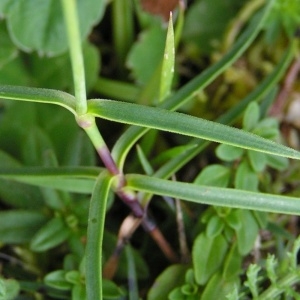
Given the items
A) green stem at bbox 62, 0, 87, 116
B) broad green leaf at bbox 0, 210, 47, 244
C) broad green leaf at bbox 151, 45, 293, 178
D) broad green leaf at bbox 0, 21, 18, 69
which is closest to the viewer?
green stem at bbox 62, 0, 87, 116

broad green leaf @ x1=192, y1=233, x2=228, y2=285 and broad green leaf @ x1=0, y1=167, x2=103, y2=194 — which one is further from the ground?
broad green leaf @ x1=0, y1=167, x2=103, y2=194

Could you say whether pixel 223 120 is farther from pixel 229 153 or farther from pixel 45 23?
pixel 45 23

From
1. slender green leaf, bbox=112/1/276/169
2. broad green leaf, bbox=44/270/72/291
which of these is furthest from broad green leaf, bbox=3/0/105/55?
broad green leaf, bbox=44/270/72/291

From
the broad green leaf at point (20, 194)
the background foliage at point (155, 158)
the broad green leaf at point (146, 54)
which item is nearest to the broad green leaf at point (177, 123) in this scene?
the background foliage at point (155, 158)

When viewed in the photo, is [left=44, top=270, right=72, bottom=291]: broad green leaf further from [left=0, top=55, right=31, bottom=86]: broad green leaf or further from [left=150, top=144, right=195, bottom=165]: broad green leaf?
[left=0, top=55, right=31, bottom=86]: broad green leaf

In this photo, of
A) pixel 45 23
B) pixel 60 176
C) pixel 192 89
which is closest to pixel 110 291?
pixel 60 176

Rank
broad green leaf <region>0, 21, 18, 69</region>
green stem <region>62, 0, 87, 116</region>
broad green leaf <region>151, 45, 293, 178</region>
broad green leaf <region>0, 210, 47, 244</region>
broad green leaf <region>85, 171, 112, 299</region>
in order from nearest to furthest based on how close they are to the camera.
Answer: green stem <region>62, 0, 87, 116</region>, broad green leaf <region>85, 171, 112, 299</region>, broad green leaf <region>151, 45, 293, 178</region>, broad green leaf <region>0, 210, 47, 244</region>, broad green leaf <region>0, 21, 18, 69</region>

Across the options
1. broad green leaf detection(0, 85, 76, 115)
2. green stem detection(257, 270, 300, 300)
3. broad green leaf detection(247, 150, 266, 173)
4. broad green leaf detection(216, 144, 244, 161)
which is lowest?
green stem detection(257, 270, 300, 300)
